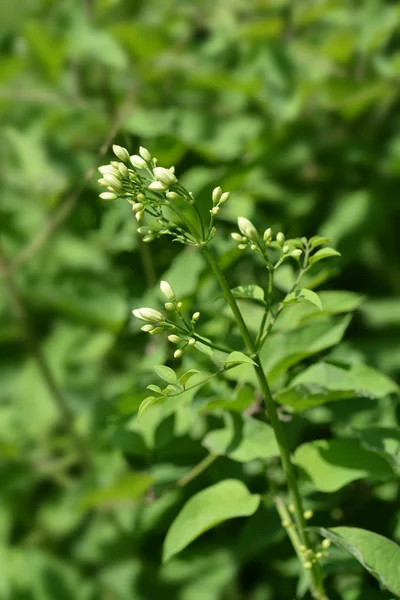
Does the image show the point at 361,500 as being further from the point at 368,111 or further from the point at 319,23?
the point at 319,23

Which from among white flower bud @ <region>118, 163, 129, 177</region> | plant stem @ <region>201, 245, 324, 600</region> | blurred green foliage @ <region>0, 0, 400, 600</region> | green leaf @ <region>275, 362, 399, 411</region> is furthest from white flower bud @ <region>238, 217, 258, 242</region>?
blurred green foliage @ <region>0, 0, 400, 600</region>

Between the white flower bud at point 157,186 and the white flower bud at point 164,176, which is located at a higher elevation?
the white flower bud at point 164,176

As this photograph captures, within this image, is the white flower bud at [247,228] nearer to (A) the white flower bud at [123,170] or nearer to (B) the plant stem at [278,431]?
(B) the plant stem at [278,431]

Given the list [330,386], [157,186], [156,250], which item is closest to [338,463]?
[330,386]

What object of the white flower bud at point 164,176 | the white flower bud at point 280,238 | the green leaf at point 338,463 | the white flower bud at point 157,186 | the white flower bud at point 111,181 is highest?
the white flower bud at point 111,181

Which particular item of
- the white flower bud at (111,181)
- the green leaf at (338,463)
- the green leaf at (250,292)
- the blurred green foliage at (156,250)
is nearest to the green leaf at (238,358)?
the green leaf at (250,292)

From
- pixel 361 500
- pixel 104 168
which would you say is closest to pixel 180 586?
pixel 361 500
